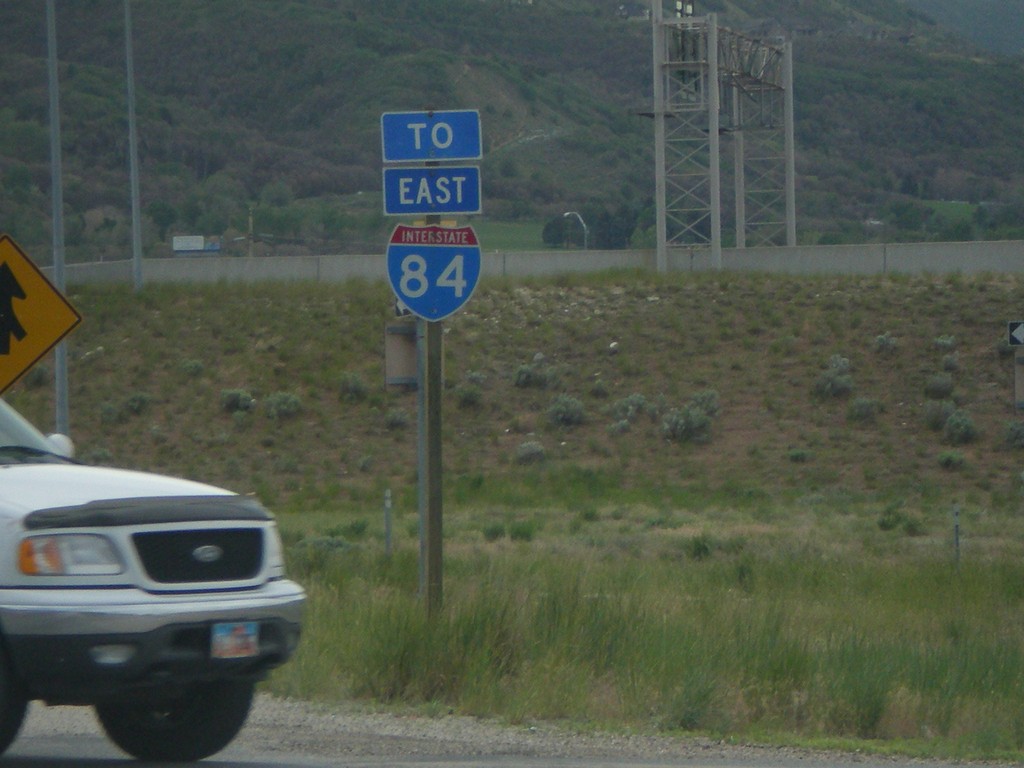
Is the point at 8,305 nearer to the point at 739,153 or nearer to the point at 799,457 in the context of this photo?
the point at 799,457

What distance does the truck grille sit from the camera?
271 inches

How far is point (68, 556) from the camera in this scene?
6711mm

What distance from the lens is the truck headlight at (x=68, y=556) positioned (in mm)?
6668

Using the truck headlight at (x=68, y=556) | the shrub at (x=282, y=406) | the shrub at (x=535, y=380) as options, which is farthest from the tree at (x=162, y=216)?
the truck headlight at (x=68, y=556)

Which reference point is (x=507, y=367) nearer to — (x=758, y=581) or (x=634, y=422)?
(x=634, y=422)

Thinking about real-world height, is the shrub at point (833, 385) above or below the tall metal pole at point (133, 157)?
below

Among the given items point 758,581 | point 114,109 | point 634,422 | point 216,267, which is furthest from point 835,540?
point 114,109

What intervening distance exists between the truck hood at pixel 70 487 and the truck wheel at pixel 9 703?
67 centimetres

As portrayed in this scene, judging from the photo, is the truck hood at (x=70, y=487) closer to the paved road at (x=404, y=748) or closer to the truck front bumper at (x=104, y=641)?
the truck front bumper at (x=104, y=641)

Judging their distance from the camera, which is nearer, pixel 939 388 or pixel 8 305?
pixel 8 305

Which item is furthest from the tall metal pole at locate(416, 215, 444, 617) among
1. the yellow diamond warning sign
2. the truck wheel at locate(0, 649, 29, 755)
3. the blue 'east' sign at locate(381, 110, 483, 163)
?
the truck wheel at locate(0, 649, 29, 755)

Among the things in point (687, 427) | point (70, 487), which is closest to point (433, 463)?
point (70, 487)

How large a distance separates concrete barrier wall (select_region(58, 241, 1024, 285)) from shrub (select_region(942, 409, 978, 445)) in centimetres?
1008

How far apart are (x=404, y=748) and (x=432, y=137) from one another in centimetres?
475
